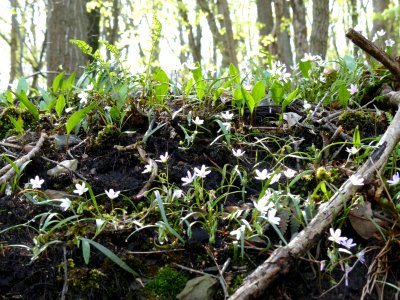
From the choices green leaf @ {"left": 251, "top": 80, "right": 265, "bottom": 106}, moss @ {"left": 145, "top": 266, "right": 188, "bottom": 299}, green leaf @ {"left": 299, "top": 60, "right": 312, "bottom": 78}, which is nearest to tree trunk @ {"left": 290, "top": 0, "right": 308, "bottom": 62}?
green leaf @ {"left": 299, "top": 60, "right": 312, "bottom": 78}

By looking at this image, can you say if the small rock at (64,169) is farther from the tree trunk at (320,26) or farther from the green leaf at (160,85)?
the tree trunk at (320,26)

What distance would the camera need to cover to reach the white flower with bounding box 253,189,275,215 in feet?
5.82

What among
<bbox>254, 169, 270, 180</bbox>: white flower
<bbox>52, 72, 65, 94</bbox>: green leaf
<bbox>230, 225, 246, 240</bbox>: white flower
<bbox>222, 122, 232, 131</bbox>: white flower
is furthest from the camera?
<bbox>52, 72, 65, 94</bbox>: green leaf

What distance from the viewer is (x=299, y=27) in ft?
24.8

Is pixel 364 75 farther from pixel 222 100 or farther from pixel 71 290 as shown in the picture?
pixel 71 290

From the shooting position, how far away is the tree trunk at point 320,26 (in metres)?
6.67

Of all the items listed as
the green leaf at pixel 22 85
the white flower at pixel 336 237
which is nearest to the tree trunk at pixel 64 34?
the green leaf at pixel 22 85

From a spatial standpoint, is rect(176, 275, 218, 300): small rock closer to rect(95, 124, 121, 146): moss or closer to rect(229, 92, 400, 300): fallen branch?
rect(229, 92, 400, 300): fallen branch

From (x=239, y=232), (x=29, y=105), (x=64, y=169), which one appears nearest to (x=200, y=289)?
(x=239, y=232)

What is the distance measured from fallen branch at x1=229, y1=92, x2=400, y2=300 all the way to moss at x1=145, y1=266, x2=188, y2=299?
26 cm

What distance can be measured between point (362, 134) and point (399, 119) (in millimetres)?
495

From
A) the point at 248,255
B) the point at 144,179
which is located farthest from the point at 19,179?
the point at 248,255

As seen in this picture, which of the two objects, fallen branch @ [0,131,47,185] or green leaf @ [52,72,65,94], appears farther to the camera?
green leaf @ [52,72,65,94]

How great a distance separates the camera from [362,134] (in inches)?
103
